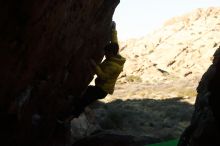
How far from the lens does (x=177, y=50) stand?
238ft

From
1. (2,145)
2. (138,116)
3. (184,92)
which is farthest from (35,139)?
(184,92)

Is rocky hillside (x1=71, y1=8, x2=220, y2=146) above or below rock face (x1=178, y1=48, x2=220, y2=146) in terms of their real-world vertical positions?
above

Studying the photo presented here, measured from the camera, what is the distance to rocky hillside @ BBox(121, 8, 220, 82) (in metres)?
68.0

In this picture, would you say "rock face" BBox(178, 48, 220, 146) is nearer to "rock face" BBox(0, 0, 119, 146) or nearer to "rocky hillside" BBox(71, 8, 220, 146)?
"rock face" BBox(0, 0, 119, 146)

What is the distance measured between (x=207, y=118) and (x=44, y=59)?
679 centimetres

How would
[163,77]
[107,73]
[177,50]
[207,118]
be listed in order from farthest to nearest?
[177,50] → [163,77] → [207,118] → [107,73]

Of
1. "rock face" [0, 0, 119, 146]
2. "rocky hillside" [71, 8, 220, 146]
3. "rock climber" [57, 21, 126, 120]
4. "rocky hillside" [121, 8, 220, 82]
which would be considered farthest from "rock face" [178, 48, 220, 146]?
"rocky hillside" [121, 8, 220, 82]

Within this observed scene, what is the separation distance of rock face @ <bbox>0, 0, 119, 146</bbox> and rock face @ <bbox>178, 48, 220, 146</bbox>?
470 cm

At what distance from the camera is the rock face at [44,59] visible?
1114cm

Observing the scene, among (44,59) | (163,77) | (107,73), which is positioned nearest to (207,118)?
(107,73)

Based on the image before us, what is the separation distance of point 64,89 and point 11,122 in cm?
332

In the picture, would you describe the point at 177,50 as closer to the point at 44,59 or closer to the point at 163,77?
the point at 163,77

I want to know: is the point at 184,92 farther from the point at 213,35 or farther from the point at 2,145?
the point at 2,145

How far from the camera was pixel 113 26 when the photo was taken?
18.5 m
